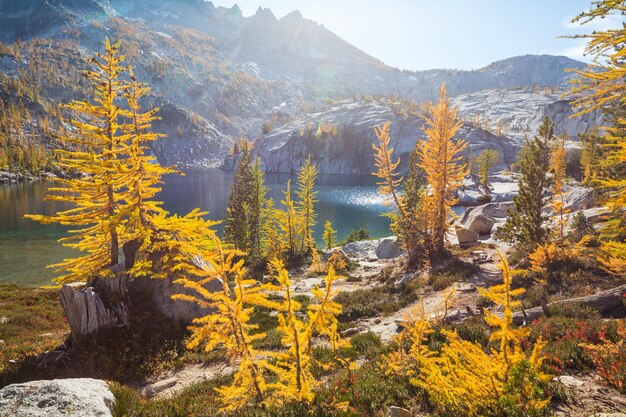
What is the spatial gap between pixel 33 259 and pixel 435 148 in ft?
161

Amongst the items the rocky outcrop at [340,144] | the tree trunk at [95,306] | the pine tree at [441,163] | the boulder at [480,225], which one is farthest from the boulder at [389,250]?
the rocky outcrop at [340,144]

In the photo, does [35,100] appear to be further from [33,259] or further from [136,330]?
[136,330]

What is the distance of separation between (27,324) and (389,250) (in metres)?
31.1

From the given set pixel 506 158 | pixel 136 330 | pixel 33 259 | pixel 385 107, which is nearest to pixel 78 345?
pixel 136 330

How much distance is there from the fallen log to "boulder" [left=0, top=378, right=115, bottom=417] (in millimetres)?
12941

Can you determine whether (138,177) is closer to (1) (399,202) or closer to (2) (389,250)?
(1) (399,202)

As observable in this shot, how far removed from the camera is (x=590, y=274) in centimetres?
1523

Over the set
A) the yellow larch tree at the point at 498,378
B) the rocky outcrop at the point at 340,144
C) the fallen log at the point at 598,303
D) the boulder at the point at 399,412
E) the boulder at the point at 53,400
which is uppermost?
the rocky outcrop at the point at 340,144

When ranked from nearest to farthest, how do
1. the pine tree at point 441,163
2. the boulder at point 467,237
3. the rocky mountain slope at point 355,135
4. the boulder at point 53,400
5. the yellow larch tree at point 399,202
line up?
the boulder at point 53,400, the pine tree at point 441,163, the yellow larch tree at point 399,202, the boulder at point 467,237, the rocky mountain slope at point 355,135

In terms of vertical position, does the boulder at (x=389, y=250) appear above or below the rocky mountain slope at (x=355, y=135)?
below

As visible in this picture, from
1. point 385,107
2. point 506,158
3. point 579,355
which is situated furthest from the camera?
point 385,107

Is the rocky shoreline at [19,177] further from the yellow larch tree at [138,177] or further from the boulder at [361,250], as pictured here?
the yellow larch tree at [138,177]

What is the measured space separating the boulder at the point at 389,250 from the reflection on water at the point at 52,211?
1778 centimetres

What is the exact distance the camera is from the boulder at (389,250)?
117ft
